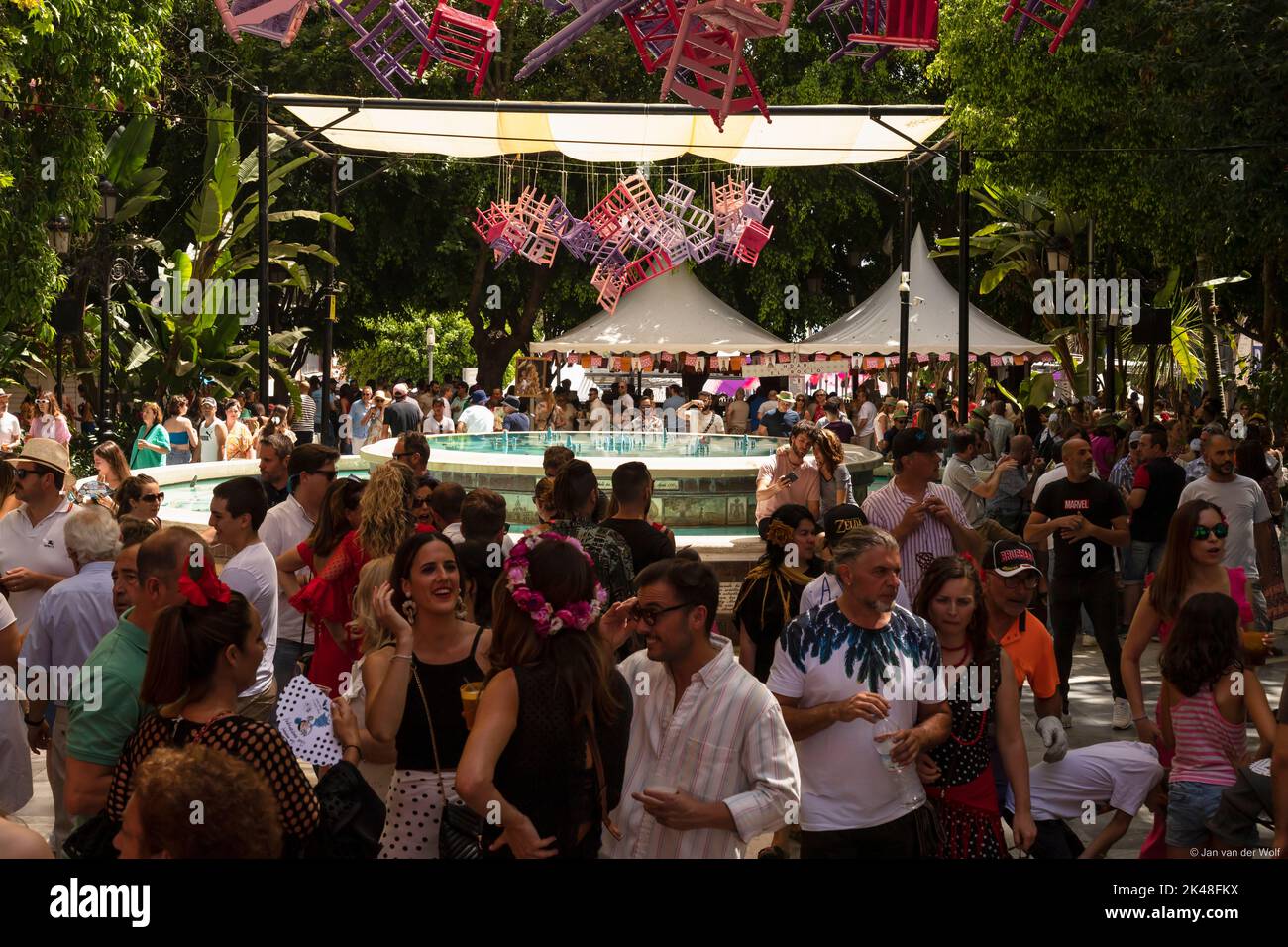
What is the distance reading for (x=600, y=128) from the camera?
25.3 meters

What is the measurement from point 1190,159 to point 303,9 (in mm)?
10979

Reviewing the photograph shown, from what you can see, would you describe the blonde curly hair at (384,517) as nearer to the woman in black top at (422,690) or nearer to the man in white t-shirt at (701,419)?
the woman in black top at (422,690)

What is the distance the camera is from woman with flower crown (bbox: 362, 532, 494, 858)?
5.07 metres

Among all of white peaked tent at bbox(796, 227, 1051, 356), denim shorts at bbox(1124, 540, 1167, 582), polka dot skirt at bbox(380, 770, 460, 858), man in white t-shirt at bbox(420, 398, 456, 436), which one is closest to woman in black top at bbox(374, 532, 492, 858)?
polka dot skirt at bbox(380, 770, 460, 858)

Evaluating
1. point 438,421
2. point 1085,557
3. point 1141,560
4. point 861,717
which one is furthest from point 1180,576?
point 438,421

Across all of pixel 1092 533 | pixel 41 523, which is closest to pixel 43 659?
pixel 41 523

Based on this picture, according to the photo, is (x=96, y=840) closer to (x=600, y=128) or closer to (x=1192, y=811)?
(x=1192, y=811)

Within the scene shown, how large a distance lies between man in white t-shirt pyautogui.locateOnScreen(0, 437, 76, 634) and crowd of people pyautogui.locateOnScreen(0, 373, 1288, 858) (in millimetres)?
19

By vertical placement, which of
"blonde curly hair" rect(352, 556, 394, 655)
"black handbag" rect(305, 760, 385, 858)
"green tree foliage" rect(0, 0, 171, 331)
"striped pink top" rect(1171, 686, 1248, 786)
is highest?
"green tree foliage" rect(0, 0, 171, 331)

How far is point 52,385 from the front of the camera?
33375 millimetres

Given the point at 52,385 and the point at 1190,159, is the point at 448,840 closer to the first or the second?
the point at 1190,159

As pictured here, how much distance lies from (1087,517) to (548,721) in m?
6.59

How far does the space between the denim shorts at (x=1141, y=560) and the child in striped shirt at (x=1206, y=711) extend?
240 inches
